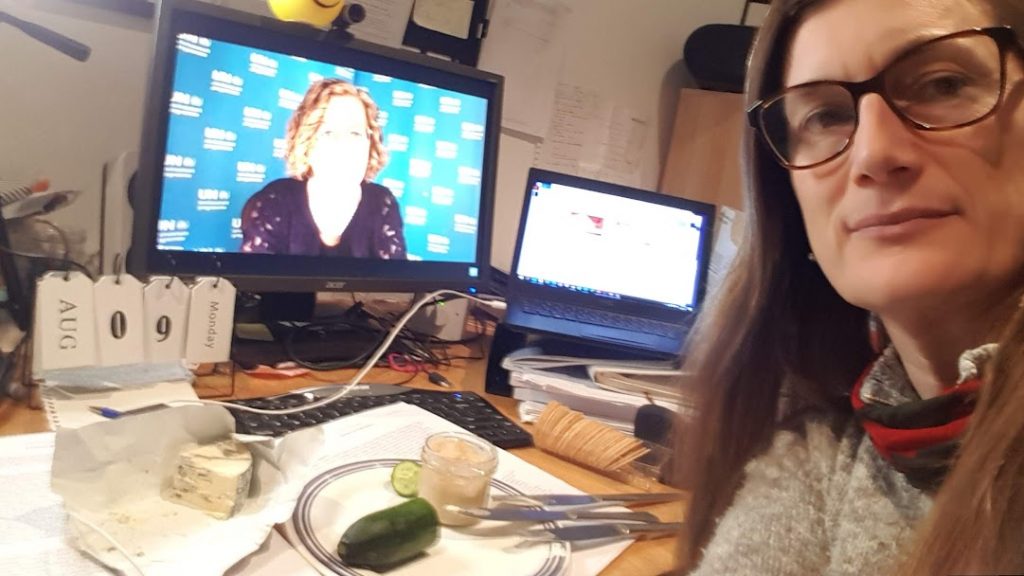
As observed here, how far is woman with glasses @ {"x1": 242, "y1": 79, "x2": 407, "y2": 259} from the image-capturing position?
1101 millimetres

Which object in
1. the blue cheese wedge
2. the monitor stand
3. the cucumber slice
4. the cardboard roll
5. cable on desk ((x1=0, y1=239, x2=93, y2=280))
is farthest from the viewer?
the cardboard roll

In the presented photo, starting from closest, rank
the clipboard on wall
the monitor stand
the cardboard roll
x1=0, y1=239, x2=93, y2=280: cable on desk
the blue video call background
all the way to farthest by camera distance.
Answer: x1=0, y1=239, x2=93, y2=280: cable on desk < the blue video call background < the monitor stand < the clipboard on wall < the cardboard roll

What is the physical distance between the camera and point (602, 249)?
1372mm

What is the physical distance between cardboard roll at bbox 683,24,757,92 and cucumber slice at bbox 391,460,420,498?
1.41 meters

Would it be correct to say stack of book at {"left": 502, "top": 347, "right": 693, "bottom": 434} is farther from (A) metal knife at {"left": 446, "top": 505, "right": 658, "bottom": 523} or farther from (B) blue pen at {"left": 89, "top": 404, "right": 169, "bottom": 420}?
(B) blue pen at {"left": 89, "top": 404, "right": 169, "bottom": 420}

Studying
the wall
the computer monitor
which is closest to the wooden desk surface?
the computer monitor

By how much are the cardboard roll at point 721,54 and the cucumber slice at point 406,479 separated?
141 centimetres

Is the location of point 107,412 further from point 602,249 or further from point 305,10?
point 602,249

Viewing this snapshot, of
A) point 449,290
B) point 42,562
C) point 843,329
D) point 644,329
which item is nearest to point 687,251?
point 644,329

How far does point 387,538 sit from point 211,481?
160 mm

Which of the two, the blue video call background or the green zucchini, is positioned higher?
the blue video call background

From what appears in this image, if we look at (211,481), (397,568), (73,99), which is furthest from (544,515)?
(73,99)

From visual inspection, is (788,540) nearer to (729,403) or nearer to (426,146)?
(729,403)

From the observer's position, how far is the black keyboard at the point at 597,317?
130 centimetres
